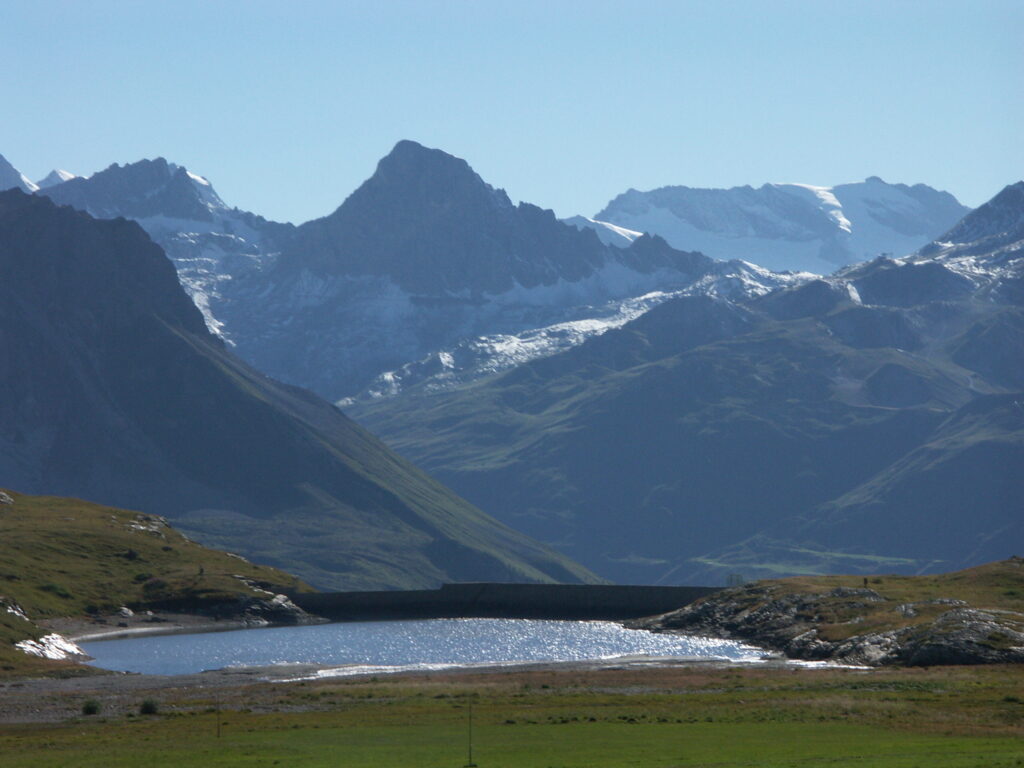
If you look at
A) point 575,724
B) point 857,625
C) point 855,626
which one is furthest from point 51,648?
point 857,625

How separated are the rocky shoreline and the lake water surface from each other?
4.23m

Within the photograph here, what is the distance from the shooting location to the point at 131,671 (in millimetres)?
136625

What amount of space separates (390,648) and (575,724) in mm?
81463

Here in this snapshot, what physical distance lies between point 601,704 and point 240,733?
2603cm

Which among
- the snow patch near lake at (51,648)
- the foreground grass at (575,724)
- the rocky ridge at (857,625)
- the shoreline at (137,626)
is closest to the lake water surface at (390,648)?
the shoreline at (137,626)

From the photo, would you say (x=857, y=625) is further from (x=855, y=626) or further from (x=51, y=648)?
(x=51, y=648)

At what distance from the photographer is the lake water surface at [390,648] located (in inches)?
5733

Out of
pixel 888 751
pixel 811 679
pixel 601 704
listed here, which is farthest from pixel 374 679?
pixel 888 751

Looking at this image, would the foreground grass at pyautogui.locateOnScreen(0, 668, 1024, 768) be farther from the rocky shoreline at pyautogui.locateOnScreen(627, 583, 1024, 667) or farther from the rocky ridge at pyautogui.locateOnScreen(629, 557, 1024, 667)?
the rocky ridge at pyautogui.locateOnScreen(629, 557, 1024, 667)

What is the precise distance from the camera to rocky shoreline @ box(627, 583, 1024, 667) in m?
126

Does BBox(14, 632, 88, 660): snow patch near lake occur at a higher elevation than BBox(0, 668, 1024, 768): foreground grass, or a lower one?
higher

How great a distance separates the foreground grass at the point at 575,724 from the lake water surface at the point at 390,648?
26.8 metres

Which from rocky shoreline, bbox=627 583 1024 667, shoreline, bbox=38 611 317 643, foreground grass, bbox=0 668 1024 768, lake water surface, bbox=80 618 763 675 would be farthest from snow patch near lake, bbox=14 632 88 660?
rocky shoreline, bbox=627 583 1024 667

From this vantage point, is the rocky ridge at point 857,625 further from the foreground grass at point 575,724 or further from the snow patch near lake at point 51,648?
the snow patch near lake at point 51,648
